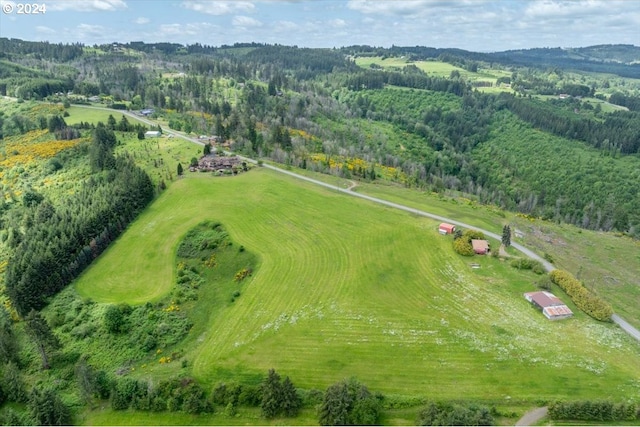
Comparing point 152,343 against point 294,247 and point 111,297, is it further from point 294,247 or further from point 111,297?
point 294,247

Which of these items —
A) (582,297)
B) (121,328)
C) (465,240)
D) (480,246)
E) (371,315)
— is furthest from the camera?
(465,240)

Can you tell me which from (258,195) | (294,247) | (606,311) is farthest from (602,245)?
(258,195)

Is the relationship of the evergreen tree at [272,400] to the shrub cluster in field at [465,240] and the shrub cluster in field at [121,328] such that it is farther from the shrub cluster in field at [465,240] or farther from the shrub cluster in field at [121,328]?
the shrub cluster in field at [465,240]

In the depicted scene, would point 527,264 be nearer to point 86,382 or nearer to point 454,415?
point 454,415

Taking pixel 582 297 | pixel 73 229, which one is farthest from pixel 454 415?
pixel 73 229

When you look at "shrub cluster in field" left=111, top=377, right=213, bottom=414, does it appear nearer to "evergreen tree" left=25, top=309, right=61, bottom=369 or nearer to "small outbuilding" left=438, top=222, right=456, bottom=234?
"evergreen tree" left=25, top=309, right=61, bottom=369

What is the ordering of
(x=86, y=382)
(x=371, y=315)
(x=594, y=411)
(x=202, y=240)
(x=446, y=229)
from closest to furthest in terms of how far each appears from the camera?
(x=594, y=411), (x=86, y=382), (x=371, y=315), (x=446, y=229), (x=202, y=240)

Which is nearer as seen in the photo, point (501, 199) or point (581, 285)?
point (581, 285)

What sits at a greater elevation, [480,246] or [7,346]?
[480,246]

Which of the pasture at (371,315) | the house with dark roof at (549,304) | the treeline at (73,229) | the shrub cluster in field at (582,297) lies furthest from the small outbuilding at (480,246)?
the treeline at (73,229)
